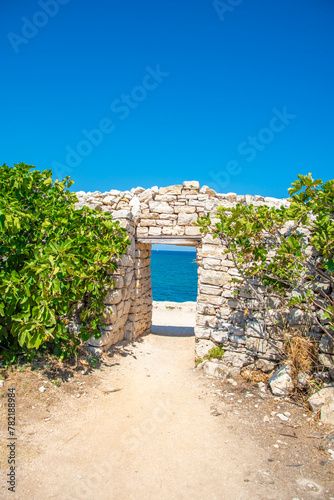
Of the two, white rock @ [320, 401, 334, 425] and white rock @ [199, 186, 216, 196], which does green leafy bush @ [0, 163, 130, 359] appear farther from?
white rock @ [320, 401, 334, 425]

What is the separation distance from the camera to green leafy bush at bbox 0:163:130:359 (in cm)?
412

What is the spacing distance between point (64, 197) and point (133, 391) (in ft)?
12.5

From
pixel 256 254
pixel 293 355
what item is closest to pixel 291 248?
pixel 256 254

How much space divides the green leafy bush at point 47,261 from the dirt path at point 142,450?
3.66 feet

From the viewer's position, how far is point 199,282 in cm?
627

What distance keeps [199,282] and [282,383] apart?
248 cm

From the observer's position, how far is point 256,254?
16.9 ft

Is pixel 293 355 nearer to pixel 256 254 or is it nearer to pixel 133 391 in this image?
pixel 256 254

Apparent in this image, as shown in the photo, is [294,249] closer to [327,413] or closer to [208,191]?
[327,413]

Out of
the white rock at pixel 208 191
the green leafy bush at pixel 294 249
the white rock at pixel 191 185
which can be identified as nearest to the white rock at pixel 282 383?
the green leafy bush at pixel 294 249

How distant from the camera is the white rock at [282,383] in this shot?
451 cm

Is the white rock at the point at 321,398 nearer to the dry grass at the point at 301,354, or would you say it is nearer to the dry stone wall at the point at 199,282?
the dry grass at the point at 301,354

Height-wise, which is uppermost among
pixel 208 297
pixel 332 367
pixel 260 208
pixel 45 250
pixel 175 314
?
pixel 260 208

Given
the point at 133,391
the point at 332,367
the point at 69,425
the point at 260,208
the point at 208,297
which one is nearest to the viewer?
the point at 69,425
